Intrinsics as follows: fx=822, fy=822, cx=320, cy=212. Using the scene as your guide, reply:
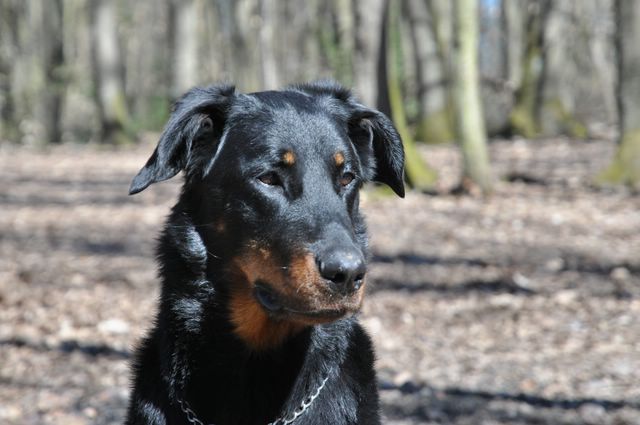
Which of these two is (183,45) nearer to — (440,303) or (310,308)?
(440,303)

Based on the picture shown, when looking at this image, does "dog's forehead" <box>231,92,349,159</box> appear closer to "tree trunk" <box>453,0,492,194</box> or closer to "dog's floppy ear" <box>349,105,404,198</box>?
"dog's floppy ear" <box>349,105,404,198</box>

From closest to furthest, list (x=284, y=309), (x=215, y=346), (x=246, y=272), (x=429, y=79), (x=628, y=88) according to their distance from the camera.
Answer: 1. (x=284, y=309)
2. (x=246, y=272)
3. (x=215, y=346)
4. (x=628, y=88)
5. (x=429, y=79)

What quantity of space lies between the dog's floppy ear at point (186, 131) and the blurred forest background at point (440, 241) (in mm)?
2737

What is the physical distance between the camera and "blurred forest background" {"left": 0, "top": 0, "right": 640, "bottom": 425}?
643 cm

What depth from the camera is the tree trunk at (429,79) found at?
21.1 metres

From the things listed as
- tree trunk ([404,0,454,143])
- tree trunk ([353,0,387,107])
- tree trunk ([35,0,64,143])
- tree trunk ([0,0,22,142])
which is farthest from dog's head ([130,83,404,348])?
tree trunk ([0,0,22,142])

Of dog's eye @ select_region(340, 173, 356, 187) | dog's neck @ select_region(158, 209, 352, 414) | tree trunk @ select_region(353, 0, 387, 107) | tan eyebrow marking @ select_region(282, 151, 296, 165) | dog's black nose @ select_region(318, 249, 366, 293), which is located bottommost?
dog's neck @ select_region(158, 209, 352, 414)

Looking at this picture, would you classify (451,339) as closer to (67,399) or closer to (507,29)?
(67,399)

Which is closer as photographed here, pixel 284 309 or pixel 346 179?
pixel 284 309

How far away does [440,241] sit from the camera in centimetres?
1057

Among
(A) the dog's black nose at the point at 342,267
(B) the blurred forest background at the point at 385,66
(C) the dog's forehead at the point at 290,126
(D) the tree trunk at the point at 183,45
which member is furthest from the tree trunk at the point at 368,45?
(D) the tree trunk at the point at 183,45

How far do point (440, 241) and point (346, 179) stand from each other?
6801 millimetres

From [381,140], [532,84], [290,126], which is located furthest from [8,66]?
[290,126]

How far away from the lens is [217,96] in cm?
404
